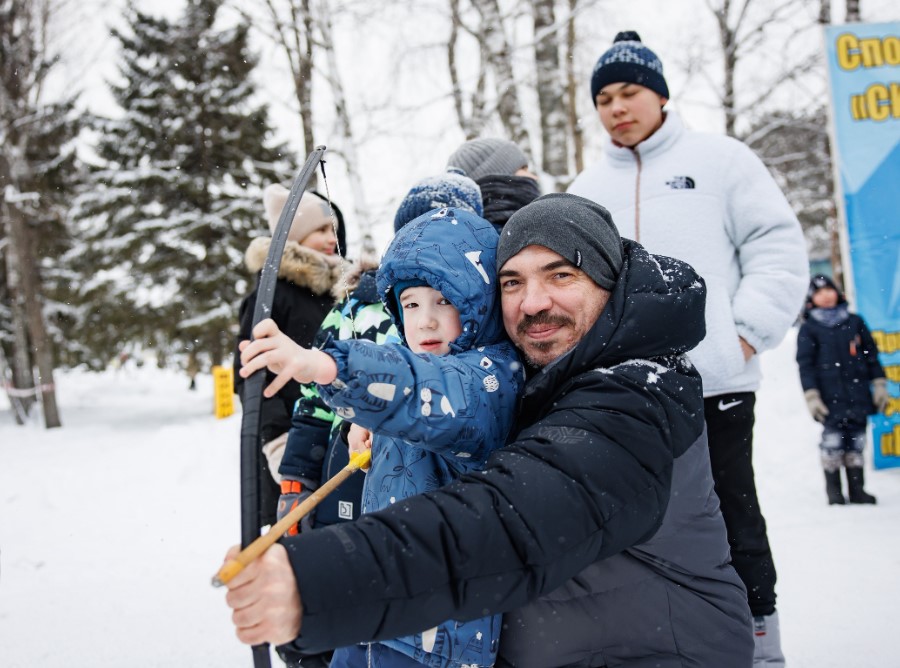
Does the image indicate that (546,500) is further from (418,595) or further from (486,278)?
(486,278)

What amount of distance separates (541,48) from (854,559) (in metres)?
6.59

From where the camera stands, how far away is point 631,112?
2539mm

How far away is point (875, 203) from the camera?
20.5 ft

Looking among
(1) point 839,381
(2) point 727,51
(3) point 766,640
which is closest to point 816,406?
(1) point 839,381

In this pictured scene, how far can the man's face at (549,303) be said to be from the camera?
1500mm

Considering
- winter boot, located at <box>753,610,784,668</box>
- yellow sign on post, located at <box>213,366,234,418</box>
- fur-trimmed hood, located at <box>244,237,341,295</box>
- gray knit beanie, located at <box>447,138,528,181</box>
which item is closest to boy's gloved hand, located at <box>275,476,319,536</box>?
fur-trimmed hood, located at <box>244,237,341,295</box>

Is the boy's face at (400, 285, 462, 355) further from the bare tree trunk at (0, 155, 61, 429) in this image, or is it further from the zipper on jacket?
the bare tree trunk at (0, 155, 61, 429)

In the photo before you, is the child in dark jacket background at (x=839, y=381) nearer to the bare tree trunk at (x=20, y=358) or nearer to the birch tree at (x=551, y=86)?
the birch tree at (x=551, y=86)

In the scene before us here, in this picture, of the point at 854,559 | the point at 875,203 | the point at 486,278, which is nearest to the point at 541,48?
the point at 875,203

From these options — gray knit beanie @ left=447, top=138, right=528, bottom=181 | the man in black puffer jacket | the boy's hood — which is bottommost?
the man in black puffer jacket

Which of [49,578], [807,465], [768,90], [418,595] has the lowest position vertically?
[807,465]

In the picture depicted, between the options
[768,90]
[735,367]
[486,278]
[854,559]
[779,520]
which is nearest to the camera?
[486,278]

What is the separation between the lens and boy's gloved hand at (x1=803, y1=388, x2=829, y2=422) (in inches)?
239

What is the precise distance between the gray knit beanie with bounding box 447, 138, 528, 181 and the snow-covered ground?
2.69m
